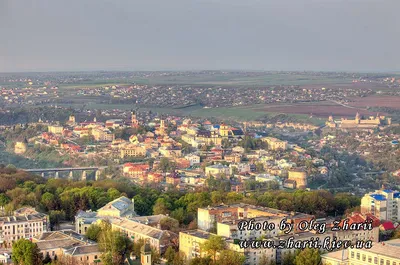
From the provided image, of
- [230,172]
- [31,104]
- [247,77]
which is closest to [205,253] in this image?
[230,172]

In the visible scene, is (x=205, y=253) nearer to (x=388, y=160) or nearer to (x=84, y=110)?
(x=388, y=160)

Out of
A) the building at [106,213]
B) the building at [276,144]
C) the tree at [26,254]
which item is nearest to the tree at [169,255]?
the tree at [26,254]

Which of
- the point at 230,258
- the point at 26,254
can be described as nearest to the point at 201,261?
the point at 230,258

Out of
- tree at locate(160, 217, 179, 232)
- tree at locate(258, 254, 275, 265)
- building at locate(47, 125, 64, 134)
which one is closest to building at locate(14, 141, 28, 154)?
building at locate(47, 125, 64, 134)

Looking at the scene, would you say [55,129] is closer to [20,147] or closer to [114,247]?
[20,147]

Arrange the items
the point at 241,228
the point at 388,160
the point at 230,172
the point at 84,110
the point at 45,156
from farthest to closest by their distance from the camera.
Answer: the point at 84,110, the point at 45,156, the point at 388,160, the point at 230,172, the point at 241,228

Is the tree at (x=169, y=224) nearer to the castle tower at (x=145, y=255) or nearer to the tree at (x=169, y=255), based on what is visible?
the tree at (x=169, y=255)
